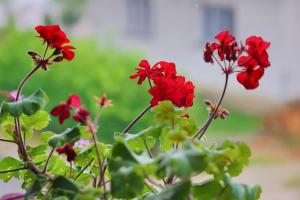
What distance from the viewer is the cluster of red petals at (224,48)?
22.1 inches

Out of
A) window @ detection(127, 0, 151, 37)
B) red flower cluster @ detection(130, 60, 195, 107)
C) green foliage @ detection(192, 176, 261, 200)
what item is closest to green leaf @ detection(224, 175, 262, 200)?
green foliage @ detection(192, 176, 261, 200)

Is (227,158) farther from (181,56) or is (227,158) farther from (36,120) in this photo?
(181,56)

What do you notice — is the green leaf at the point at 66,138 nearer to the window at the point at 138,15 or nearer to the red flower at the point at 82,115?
the red flower at the point at 82,115

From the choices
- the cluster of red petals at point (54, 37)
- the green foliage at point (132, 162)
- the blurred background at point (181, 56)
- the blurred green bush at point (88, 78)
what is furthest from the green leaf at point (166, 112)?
the blurred background at point (181, 56)

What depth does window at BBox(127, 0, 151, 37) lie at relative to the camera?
2246 millimetres

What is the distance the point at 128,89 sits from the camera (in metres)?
1.91

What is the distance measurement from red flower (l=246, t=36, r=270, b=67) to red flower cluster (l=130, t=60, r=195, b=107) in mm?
65

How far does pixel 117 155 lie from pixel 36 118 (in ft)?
0.41

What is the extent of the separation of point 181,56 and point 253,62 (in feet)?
5.32

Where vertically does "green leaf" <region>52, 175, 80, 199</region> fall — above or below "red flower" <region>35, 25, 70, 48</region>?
below

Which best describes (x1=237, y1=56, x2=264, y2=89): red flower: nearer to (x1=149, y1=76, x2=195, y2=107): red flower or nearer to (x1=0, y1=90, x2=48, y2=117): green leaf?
(x1=149, y1=76, x2=195, y2=107): red flower

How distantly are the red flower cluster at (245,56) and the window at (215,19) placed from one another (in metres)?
1.51

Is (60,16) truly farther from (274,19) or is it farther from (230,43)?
(230,43)

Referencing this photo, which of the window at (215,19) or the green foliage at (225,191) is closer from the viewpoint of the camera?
the green foliage at (225,191)
